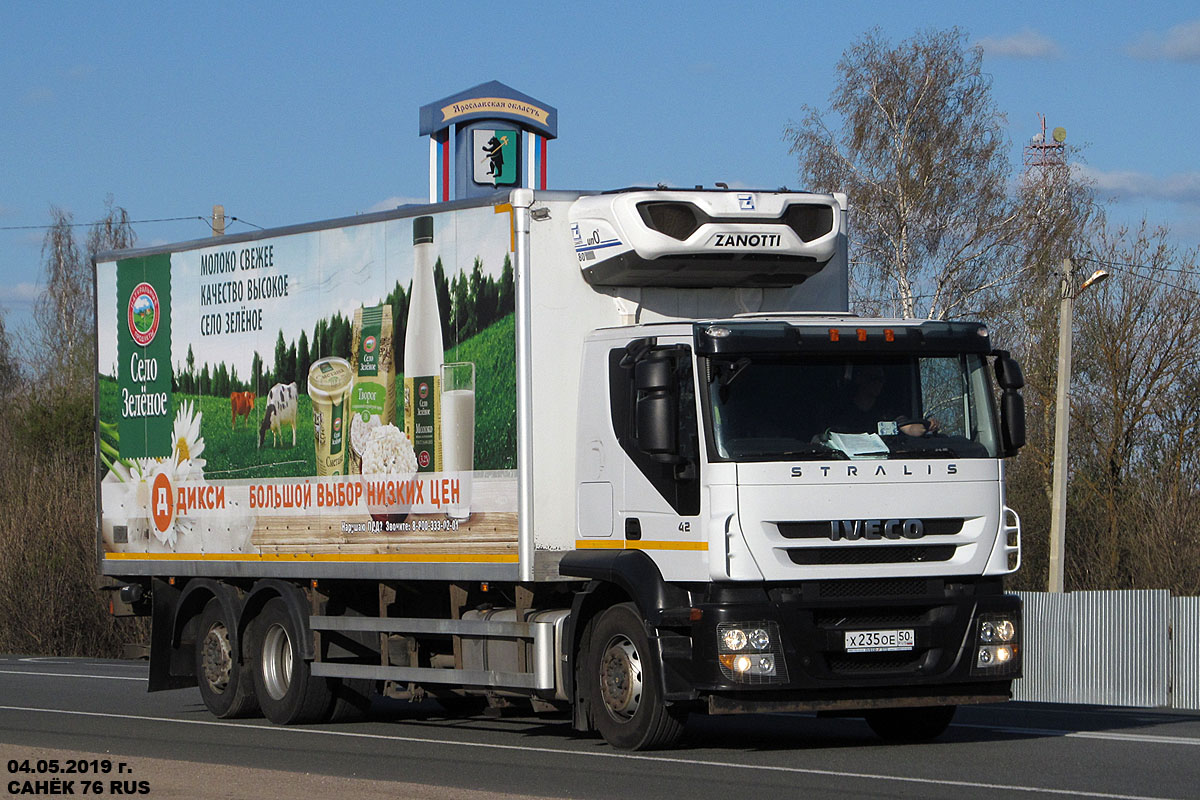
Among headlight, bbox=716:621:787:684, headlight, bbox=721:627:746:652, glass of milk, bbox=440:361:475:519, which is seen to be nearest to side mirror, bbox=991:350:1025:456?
headlight, bbox=716:621:787:684

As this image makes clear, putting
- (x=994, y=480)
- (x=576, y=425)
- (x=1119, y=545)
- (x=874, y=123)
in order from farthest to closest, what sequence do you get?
1. (x=874, y=123)
2. (x=1119, y=545)
3. (x=576, y=425)
4. (x=994, y=480)

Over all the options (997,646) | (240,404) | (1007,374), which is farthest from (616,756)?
(240,404)

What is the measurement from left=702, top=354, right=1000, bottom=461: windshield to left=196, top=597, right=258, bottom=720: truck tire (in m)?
5.99

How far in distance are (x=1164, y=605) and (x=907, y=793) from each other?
10349 mm

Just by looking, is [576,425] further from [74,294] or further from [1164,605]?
[74,294]

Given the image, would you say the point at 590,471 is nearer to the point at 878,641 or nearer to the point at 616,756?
the point at 616,756

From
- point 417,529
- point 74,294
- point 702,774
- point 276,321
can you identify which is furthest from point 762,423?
point 74,294

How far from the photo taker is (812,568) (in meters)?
11.1

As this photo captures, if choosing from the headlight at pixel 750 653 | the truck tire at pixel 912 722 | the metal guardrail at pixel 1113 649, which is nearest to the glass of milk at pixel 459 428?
the headlight at pixel 750 653

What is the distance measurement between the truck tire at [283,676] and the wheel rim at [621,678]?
3546 mm

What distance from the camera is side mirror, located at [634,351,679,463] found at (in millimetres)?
11078

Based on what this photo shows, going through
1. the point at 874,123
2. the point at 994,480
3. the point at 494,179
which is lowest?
the point at 994,480

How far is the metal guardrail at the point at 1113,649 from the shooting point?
18.9m

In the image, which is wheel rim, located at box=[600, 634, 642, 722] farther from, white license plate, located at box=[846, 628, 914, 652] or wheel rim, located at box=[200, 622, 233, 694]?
wheel rim, located at box=[200, 622, 233, 694]
